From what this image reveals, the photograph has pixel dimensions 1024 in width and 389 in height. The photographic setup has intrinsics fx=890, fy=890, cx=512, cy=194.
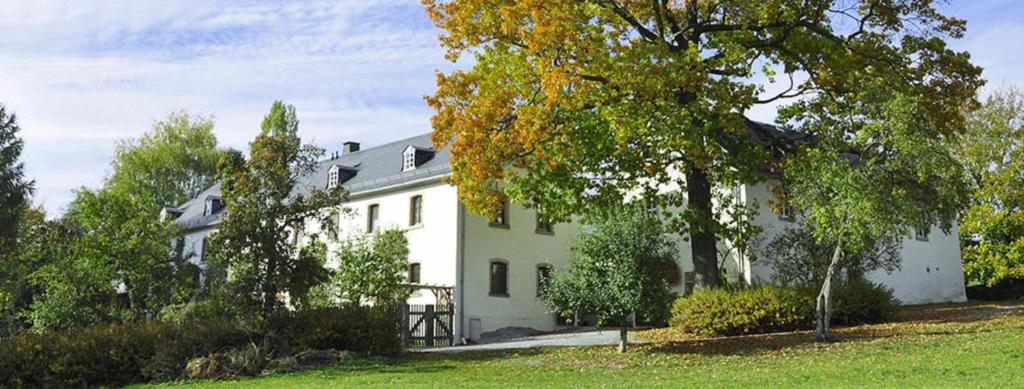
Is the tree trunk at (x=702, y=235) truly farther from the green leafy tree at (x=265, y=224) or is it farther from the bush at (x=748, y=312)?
the green leafy tree at (x=265, y=224)

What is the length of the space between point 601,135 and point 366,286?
10.3 m

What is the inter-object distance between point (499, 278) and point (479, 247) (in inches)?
60.6

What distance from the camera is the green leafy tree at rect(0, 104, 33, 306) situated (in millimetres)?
30094

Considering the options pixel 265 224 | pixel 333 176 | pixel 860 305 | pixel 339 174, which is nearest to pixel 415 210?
pixel 339 174

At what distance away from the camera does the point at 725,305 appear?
73.1 feet

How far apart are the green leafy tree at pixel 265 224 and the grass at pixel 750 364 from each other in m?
2.67

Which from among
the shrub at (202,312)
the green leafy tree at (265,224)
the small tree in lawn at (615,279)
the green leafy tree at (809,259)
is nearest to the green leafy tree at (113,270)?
the shrub at (202,312)

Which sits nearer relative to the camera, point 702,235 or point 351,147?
point 702,235

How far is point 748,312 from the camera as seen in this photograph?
22344 millimetres

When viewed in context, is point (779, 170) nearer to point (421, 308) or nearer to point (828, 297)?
point (828, 297)

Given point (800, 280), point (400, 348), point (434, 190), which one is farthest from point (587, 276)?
point (434, 190)

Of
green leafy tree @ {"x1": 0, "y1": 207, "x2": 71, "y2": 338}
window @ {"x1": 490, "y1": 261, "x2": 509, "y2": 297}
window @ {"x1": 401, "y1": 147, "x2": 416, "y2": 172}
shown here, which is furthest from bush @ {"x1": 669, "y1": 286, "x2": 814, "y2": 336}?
green leafy tree @ {"x1": 0, "y1": 207, "x2": 71, "y2": 338}

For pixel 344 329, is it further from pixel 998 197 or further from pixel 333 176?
pixel 998 197

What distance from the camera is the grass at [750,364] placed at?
13.9 m
